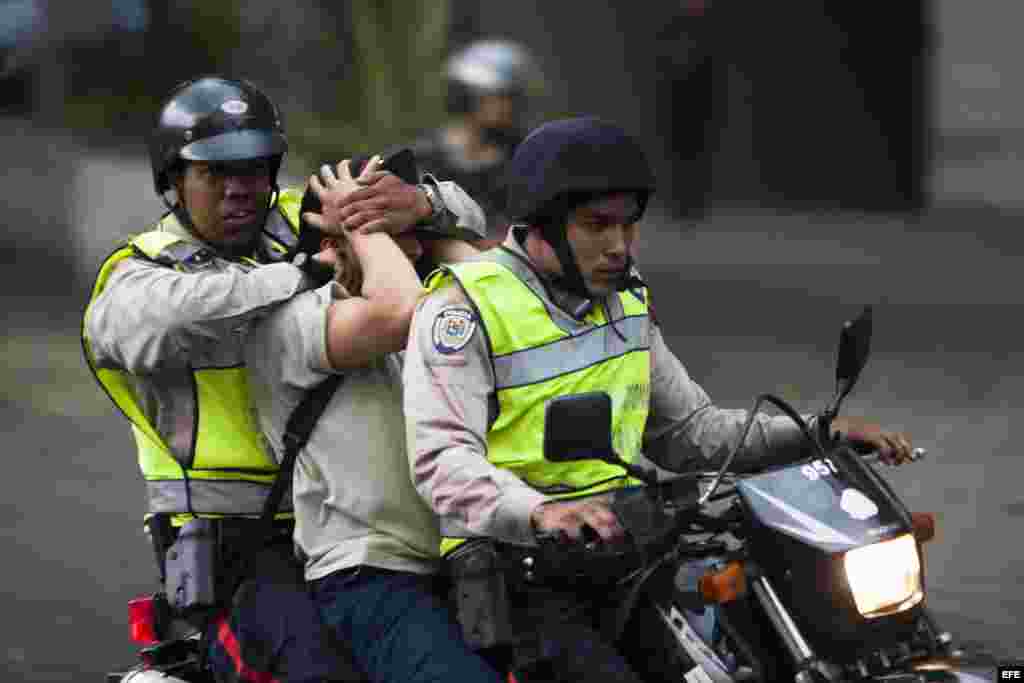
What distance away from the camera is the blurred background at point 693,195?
8781mm

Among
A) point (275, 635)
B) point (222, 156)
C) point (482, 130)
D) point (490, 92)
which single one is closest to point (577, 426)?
point (275, 635)

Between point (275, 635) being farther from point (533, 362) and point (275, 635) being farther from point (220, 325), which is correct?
point (533, 362)

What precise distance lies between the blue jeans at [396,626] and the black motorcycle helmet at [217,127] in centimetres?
97

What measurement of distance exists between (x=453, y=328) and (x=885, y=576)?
3.11 ft

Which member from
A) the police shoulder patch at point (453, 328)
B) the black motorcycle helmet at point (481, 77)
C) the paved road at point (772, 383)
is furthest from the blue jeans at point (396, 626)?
the black motorcycle helmet at point (481, 77)

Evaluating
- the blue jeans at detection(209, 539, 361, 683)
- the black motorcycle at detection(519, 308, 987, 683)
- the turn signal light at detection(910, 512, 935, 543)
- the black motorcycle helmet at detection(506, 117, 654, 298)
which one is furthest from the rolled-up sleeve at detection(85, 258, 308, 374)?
the turn signal light at detection(910, 512, 935, 543)

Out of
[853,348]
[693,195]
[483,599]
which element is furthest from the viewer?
[693,195]

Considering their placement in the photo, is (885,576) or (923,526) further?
(923,526)

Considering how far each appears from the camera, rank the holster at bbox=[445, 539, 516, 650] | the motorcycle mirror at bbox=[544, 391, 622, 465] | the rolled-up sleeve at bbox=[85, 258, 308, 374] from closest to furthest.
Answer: the motorcycle mirror at bbox=[544, 391, 622, 465], the holster at bbox=[445, 539, 516, 650], the rolled-up sleeve at bbox=[85, 258, 308, 374]

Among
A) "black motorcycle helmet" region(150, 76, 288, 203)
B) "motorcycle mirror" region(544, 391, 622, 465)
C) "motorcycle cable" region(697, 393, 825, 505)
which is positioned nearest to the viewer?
"motorcycle mirror" region(544, 391, 622, 465)

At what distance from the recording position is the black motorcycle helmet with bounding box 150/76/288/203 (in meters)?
4.62

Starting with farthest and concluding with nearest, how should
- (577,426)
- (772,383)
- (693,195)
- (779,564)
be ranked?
1. (693,195)
2. (772,383)
3. (779,564)
4. (577,426)

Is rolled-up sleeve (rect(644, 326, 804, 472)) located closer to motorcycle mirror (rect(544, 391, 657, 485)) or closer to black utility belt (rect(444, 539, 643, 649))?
black utility belt (rect(444, 539, 643, 649))

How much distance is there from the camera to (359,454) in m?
4.27
